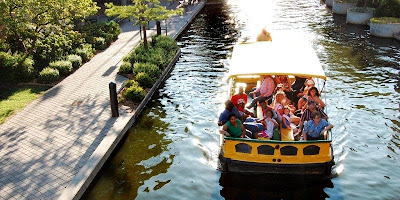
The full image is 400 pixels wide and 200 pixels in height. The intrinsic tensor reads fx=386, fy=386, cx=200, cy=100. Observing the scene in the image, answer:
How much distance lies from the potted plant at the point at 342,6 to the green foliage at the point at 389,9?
4.03 metres

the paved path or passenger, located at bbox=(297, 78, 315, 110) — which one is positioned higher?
passenger, located at bbox=(297, 78, 315, 110)

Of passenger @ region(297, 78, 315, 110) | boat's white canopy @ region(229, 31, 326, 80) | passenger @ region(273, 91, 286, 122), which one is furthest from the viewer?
passenger @ region(297, 78, 315, 110)

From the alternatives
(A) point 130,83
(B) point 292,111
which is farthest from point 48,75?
(B) point 292,111

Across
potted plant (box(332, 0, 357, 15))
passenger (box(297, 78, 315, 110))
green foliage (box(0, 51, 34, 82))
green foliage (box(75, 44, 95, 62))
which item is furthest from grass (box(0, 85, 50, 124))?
potted plant (box(332, 0, 357, 15))

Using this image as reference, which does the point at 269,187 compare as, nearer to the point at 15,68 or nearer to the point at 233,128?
the point at 233,128

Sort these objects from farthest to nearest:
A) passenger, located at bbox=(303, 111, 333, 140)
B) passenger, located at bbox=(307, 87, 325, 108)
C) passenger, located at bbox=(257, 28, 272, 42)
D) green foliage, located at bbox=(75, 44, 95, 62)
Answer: green foliage, located at bbox=(75, 44, 95, 62)
passenger, located at bbox=(257, 28, 272, 42)
passenger, located at bbox=(307, 87, 325, 108)
passenger, located at bbox=(303, 111, 333, 140)

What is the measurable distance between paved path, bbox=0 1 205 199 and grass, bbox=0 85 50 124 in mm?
341

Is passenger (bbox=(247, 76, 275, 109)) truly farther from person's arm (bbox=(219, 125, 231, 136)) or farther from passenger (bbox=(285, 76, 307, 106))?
person's arm (bbox=(219, 125, 231, 136))

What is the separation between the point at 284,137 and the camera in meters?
12.2

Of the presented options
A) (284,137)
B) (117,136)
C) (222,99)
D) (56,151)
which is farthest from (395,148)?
(56,151)

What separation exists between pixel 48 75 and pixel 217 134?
976 cm

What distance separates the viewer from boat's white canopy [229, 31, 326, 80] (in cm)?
1295

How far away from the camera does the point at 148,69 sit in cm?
1947

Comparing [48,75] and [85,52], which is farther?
[85,52]
